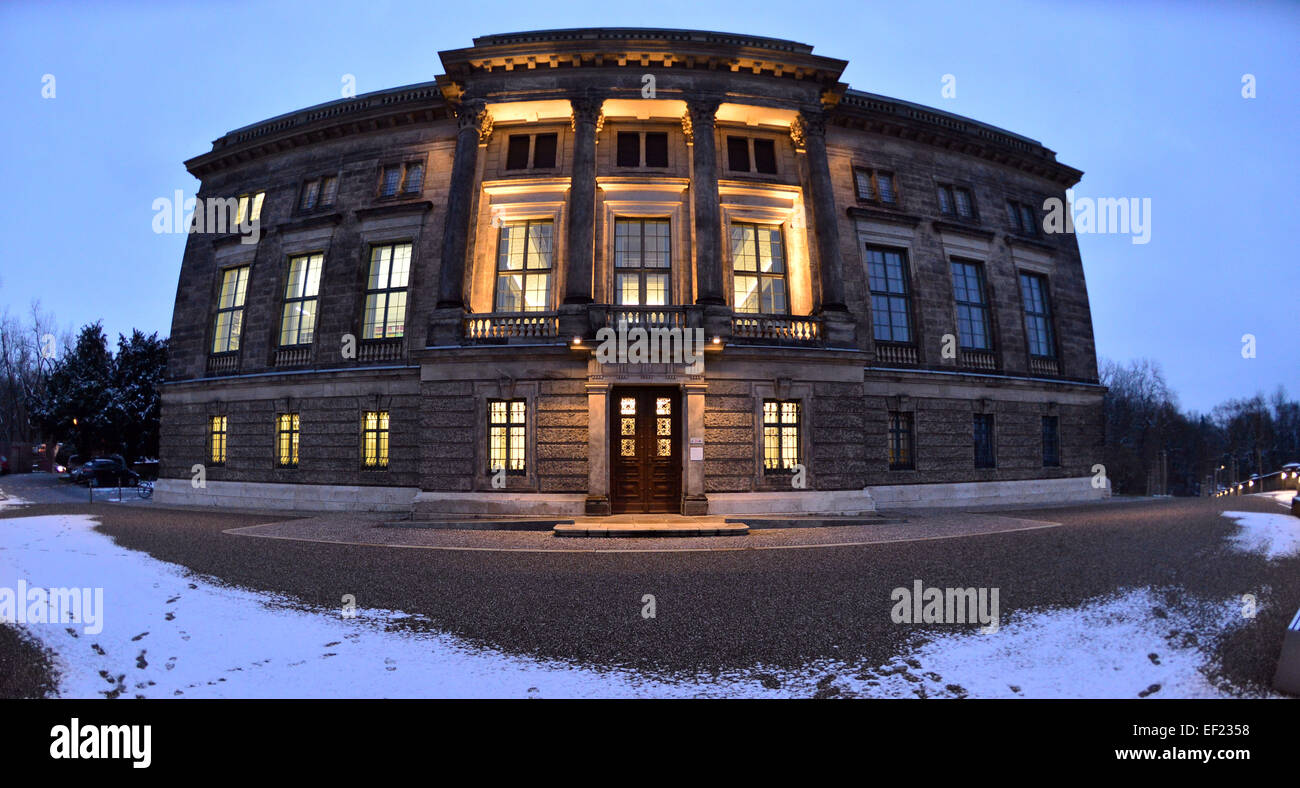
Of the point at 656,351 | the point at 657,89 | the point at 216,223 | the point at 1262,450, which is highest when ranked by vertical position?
the point at 657,89

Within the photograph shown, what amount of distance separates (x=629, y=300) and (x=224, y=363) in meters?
18.4

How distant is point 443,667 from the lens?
4.61 metres

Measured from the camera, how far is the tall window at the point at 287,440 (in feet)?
72.9

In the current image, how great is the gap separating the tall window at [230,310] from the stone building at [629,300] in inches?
5.2

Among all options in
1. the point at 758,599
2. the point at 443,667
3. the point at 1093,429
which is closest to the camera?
the point at 443,667

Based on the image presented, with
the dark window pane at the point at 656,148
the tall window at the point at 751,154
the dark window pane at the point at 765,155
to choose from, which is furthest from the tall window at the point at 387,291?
the dark window pane at the point at 765,155

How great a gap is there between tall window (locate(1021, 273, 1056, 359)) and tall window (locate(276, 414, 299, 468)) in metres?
31.7

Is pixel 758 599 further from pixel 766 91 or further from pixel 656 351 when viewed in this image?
pixel 766 91

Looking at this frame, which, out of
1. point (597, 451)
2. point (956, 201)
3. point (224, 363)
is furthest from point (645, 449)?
point (224, 363)

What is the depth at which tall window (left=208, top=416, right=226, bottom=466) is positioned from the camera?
77.9ft

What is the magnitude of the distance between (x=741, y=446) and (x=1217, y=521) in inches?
483

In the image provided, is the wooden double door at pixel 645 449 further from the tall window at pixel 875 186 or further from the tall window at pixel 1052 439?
the tall window at pixel 1052 439

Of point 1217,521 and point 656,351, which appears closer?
point 1217,521
